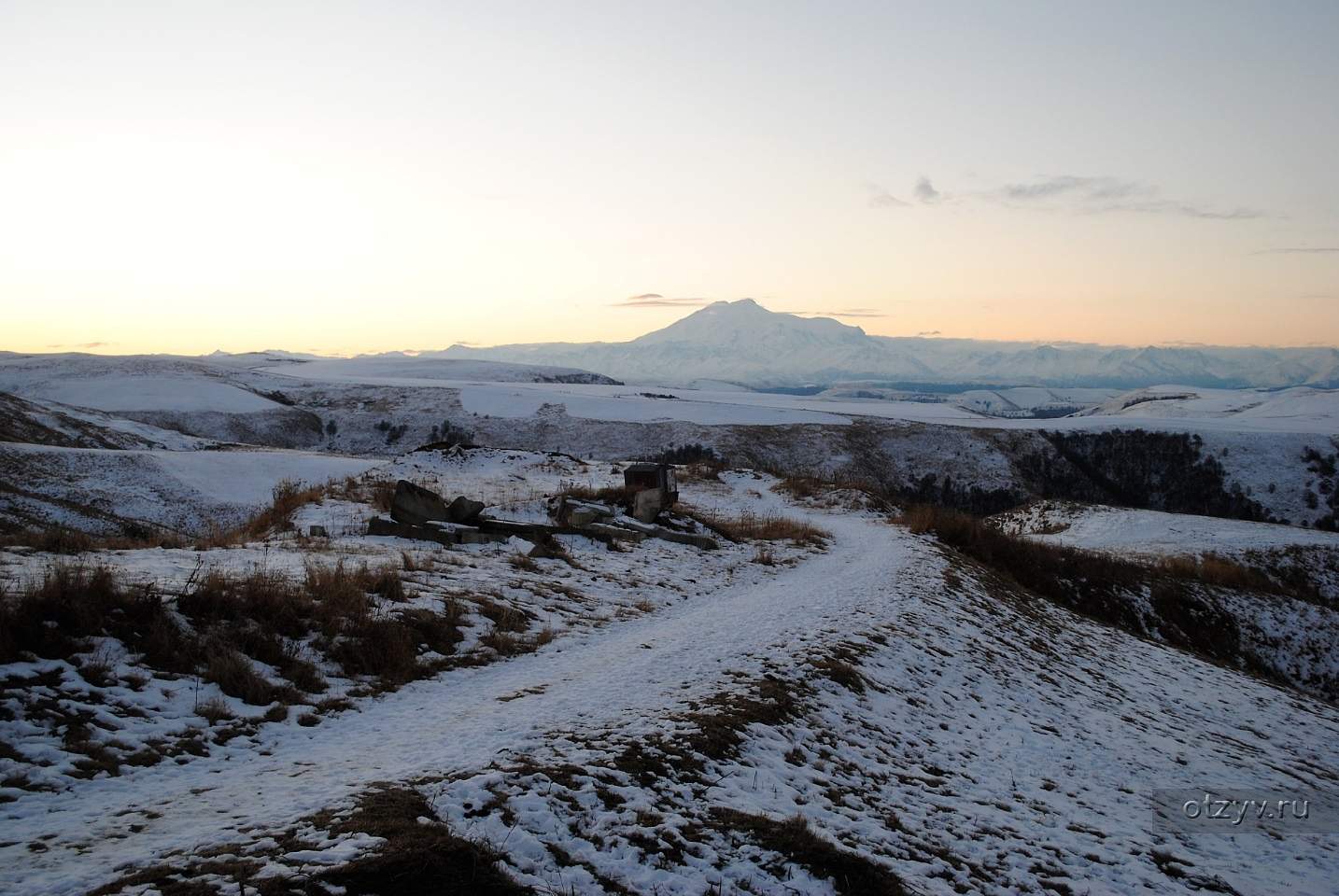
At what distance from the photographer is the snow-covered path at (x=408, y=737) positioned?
574 cm

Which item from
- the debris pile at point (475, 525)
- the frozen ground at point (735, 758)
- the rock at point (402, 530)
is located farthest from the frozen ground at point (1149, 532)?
the rock at point (402, 530)

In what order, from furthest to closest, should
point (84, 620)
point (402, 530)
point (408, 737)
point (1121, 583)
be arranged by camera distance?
point (1121, 583) < point (402, 530) < point (84, 620) < point (408, 737)

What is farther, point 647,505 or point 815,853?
point 647,505

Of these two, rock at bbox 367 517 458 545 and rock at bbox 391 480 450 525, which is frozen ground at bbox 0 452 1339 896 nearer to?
rock at bbox 367 517 458 545

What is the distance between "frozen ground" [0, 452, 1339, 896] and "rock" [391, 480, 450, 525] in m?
1.22

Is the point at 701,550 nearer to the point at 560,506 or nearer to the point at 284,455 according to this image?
the point at 560,506

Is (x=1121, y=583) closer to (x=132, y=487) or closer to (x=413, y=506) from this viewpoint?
(x=413, y=506)

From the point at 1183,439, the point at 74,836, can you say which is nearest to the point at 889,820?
the point at 74,836

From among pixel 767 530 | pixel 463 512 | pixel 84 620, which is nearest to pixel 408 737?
pixel 84 620

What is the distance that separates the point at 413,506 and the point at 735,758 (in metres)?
14.1

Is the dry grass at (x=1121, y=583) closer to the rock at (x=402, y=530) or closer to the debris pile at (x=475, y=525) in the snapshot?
the debris pile at (x=475, y=525)

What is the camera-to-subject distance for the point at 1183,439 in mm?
101125

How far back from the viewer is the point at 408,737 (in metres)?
8.48

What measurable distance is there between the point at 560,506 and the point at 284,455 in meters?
40.9
